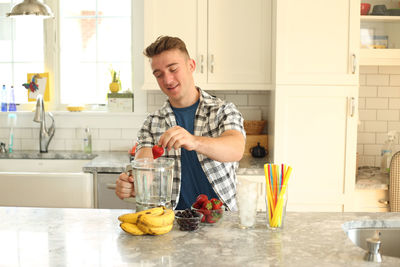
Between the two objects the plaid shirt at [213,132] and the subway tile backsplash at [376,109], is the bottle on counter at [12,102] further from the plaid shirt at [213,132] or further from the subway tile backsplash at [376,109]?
the subway tile backsplash at [376,109]

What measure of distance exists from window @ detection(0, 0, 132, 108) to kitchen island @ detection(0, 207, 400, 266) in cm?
236

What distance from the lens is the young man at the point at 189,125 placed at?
2.16 m

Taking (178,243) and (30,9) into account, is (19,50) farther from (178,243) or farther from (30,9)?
(178,243)

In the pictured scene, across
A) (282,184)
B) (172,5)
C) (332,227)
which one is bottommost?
(332,227)

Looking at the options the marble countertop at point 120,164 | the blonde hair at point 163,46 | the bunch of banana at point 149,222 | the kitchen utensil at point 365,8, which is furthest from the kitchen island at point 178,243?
the kitchen utensil at point 365,8

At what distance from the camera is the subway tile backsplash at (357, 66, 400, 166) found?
3.76 m

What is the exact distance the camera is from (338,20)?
10.5 feet

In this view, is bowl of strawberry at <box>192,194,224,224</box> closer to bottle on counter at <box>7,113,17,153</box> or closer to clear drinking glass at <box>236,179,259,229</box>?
clear drinking glass at <box>236,179,259,229</box>

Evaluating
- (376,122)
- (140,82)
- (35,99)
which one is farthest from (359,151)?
(35,99)

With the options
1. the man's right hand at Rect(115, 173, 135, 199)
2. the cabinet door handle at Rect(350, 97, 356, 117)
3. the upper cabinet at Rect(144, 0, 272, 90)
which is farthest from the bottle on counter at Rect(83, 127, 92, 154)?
the man's right hand at Rect(115, 173, 135, 199)

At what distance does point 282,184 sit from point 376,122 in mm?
2416

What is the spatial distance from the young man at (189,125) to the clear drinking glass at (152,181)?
13.1 inches

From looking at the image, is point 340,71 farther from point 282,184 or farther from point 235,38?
point 282,184

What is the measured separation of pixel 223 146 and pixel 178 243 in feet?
1.75
